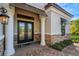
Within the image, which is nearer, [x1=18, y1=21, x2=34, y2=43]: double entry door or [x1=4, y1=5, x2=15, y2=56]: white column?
[x1=4, y1=5, x2=15, y2=56]: white column

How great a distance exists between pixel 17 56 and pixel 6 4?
1564mm

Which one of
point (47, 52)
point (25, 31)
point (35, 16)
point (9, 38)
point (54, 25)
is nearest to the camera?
point (9, 38)

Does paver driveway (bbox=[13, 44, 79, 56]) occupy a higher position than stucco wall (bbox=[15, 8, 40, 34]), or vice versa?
stucco wall (bbox=[15, 8, 40, 34])

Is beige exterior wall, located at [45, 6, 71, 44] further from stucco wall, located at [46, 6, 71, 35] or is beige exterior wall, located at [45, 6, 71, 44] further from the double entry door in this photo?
the double entry door

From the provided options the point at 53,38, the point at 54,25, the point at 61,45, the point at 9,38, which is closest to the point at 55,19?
the point at 54,25

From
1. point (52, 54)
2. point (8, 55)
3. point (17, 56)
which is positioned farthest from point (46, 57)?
point (8, 55)

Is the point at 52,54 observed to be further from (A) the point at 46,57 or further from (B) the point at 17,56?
(B) the point at 17,56

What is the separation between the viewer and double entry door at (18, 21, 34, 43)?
4794 millimetres

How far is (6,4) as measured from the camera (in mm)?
3625

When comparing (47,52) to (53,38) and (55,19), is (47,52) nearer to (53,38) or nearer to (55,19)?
(53,38)

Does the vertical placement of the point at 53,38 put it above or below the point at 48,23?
below

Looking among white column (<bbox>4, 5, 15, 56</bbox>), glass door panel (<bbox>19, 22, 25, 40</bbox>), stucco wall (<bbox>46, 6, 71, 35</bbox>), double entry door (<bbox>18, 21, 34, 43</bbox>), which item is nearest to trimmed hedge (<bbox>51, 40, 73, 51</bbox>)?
stucco wall (<bbox>46, 6, 71, 35</bbox>)

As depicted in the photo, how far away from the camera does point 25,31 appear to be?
16.8ft

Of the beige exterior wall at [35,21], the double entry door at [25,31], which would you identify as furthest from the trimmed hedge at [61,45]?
the double entry door at [25,31]
